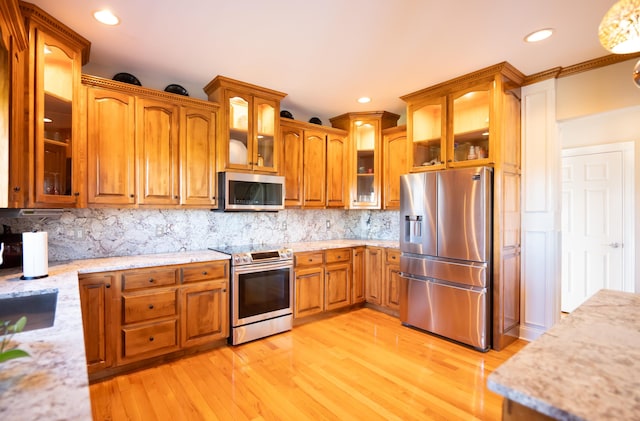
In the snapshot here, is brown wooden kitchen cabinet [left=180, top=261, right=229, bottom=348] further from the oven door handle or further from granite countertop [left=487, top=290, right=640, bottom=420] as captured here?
granite countertop [left=487, top=290, right=640, bottom=420]

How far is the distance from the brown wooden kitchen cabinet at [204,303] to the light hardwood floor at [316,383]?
184 mm

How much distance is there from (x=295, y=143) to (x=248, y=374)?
2569 mm

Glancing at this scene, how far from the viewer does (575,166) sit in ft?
13.1

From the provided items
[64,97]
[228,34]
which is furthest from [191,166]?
[228,34]

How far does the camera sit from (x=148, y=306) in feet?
8.74

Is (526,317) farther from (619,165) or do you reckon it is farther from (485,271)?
(619,165)

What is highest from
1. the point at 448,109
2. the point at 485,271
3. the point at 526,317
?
the point at 448,109

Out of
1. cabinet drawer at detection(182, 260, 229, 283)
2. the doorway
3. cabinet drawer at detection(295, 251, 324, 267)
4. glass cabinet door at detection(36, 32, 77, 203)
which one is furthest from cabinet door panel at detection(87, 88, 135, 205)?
the doorway

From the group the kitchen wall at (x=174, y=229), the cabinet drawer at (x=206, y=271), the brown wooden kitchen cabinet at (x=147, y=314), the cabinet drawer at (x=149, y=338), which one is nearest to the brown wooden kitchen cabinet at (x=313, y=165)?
the kitchen wall at (x=174, y=229)

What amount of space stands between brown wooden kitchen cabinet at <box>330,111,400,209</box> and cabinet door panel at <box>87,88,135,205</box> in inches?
103

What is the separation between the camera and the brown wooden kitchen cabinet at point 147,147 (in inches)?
105

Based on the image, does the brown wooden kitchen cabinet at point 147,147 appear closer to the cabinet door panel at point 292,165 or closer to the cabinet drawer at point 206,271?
the cabinet drawer at point 206,271

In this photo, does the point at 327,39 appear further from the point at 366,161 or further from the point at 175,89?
the point at 366,161

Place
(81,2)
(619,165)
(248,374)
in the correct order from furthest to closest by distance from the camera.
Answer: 1. (619,165)
2. (248,374)
3. (81,2)
